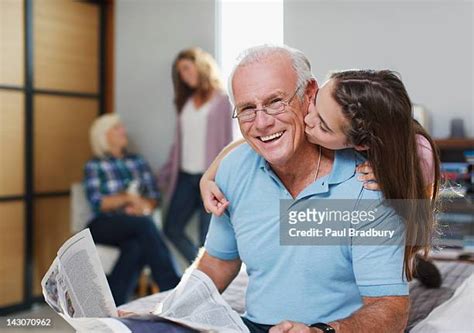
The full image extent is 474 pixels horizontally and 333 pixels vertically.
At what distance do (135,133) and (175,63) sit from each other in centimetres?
45

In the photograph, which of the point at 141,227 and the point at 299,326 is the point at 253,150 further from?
the point at 141,227

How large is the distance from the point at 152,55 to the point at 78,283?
2.16 meters

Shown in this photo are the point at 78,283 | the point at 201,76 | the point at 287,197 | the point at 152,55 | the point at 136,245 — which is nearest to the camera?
the point at 78,283

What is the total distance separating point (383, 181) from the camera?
92cm

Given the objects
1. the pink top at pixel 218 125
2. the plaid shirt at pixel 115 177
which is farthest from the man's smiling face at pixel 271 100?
the plaid shirt at pixel 115 177

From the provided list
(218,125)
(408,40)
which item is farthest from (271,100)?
(218,125)

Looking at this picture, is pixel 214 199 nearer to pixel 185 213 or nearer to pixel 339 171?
pixel 339 171

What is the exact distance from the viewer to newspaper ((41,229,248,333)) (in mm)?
818

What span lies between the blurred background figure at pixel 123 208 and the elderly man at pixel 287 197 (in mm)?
1458

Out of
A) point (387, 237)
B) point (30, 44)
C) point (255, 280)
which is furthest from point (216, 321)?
point (30, 44)

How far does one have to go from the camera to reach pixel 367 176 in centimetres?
94

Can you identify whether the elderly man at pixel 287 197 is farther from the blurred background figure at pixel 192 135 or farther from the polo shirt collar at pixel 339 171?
the blurred background figure at pixel 192 135

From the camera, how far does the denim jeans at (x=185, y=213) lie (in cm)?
274

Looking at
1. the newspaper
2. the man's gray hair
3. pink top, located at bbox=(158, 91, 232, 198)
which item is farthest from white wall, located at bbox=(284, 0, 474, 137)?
pink top, located at bbox=(158, 91, 232, 198)
